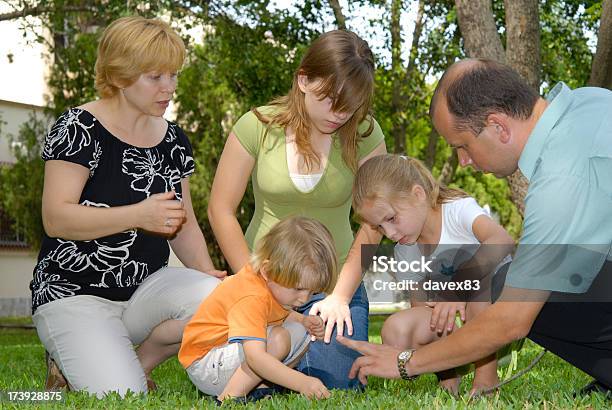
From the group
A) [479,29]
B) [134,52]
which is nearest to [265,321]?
[134,52]

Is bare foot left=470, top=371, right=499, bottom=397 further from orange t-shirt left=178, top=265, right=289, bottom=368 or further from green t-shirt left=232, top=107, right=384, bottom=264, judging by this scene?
green t-shirt left=232, top=107, right=384, bottom=264

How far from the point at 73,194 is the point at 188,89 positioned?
17.1 metres

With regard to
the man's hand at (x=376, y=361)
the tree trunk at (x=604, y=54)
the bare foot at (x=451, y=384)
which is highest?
the tree trunk at (x=604, y=54)

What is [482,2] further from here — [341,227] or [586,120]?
[586,120]

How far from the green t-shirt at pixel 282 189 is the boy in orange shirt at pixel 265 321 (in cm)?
77

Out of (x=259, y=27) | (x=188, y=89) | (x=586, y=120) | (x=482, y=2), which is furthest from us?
(x=188, y=89)

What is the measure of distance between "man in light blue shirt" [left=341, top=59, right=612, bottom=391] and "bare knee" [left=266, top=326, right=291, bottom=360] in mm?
492

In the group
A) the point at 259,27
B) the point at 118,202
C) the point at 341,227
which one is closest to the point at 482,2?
the point at 341,227

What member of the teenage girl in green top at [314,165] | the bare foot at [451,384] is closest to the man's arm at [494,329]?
the bare foot at [451,384]

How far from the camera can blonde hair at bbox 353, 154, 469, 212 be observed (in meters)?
4.74

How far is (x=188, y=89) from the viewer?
21.8 metres

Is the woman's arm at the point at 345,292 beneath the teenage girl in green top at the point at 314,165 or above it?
beneath

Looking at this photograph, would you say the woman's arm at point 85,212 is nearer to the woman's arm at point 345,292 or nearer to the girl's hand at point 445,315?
the woman's arm at point 345,292

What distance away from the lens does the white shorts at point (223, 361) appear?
4.63 metres
